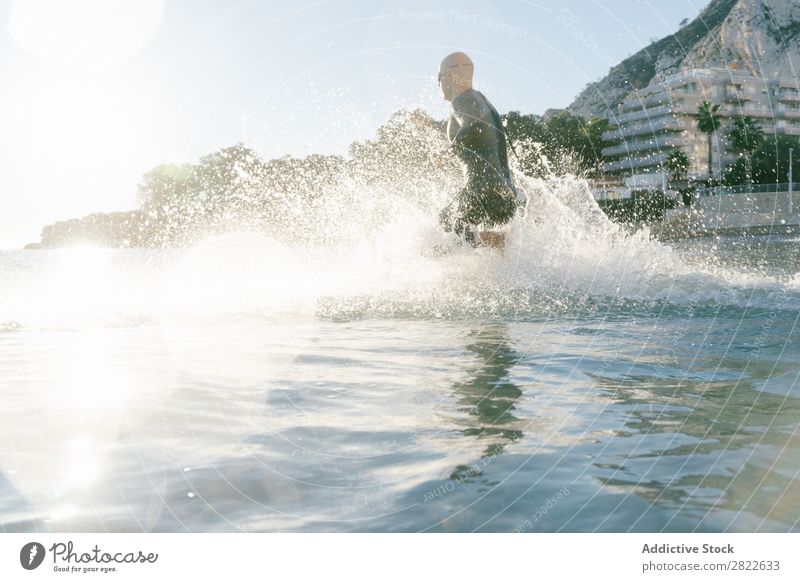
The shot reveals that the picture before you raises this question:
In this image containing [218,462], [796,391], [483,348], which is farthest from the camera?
[483,348]

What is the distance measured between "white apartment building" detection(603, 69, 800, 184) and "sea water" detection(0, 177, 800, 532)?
295 feet

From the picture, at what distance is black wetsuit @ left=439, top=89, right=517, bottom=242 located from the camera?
14094 millimetres

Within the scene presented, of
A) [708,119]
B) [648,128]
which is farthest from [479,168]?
[648,128]

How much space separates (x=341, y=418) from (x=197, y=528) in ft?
6.33

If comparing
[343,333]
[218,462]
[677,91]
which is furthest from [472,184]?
[677,91]

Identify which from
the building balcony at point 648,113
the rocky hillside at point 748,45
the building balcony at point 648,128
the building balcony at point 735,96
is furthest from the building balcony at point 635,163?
the rocky hillside at point 748,45

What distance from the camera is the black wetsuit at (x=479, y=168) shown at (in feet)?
46.2

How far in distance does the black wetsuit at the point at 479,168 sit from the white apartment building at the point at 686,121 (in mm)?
85588

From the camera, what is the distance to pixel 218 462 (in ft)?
14.9

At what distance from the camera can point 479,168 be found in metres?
14.2

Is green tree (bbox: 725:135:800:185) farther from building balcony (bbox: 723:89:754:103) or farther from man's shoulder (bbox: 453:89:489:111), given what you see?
man's shoulder (bbox: 453:89:489:111)

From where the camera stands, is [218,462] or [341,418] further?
[341,418]

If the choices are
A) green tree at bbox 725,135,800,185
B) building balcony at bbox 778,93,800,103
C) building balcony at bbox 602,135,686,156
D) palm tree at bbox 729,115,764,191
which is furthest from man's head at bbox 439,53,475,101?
building balcony at bbox 778,93,800,103
